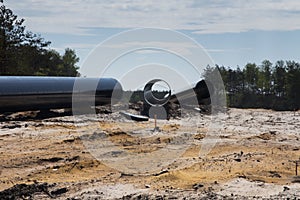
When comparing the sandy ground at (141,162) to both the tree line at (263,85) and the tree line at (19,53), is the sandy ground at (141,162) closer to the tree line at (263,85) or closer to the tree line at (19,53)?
the tree line at (19,53)

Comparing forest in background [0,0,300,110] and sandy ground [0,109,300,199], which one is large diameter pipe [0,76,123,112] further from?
forest in background [0,0,300,110]

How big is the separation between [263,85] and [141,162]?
1435 inches

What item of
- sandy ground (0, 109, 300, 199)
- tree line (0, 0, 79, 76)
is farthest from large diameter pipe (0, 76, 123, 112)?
tree line (0, 0, 79, 76)

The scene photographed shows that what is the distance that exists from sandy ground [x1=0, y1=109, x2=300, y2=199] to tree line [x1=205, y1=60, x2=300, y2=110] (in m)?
25.0

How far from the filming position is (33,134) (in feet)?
44.3

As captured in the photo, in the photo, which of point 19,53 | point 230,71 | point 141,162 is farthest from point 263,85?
point 141,162

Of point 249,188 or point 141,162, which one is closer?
point 249,188

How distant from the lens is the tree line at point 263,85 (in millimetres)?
40344

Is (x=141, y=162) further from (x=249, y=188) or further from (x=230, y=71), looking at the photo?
(x=230, y=71)

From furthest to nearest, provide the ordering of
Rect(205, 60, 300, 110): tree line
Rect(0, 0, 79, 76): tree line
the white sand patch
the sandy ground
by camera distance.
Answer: Rect(205, 60, 300, 110): tree line → Rect(0, 0, 79, 76): tree line → the sandy ground → the white sand patch

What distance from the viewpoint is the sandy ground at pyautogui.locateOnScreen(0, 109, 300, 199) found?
281 inches

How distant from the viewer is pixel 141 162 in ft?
31.2

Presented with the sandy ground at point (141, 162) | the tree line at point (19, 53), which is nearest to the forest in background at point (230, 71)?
the tree line at point (19, 53)

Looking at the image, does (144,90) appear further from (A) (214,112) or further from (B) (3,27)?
(B) (3,27)
